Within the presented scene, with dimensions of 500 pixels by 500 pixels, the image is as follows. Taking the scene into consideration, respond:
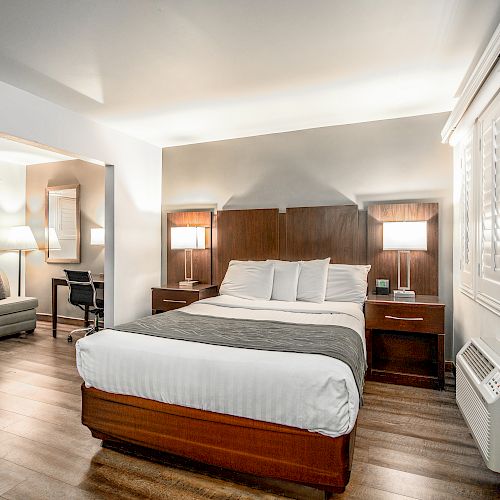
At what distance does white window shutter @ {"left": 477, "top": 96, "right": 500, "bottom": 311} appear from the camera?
2398mm

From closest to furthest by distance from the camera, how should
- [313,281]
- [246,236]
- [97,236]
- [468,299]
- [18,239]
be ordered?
[468,299] < [313,281] < [246,236] < [97,236] < [18,239]

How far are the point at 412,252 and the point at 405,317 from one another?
833 mm

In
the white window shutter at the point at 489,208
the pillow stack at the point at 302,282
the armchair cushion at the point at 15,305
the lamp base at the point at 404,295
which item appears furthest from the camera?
the armchair cushion at the point at 15,305

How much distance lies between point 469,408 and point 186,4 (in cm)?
291

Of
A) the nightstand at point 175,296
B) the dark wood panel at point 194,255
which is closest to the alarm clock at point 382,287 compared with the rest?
the nightstand at point 175,296

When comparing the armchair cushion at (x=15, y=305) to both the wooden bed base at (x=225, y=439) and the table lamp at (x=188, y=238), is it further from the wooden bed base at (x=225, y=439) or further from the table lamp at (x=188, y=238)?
the wooden bed base at (x=225, y=439)

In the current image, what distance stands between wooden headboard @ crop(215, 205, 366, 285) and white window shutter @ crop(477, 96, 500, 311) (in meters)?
1.47

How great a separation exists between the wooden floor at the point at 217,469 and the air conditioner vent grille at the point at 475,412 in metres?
0.20

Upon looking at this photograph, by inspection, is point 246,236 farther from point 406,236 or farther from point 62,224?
point 62,224

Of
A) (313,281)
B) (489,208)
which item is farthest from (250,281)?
(489,208)

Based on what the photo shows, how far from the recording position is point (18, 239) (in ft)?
18.8

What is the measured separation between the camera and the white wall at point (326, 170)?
388cm

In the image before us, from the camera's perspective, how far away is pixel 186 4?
2.21 metres

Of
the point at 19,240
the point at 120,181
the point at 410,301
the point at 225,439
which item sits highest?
the point at 120,181
